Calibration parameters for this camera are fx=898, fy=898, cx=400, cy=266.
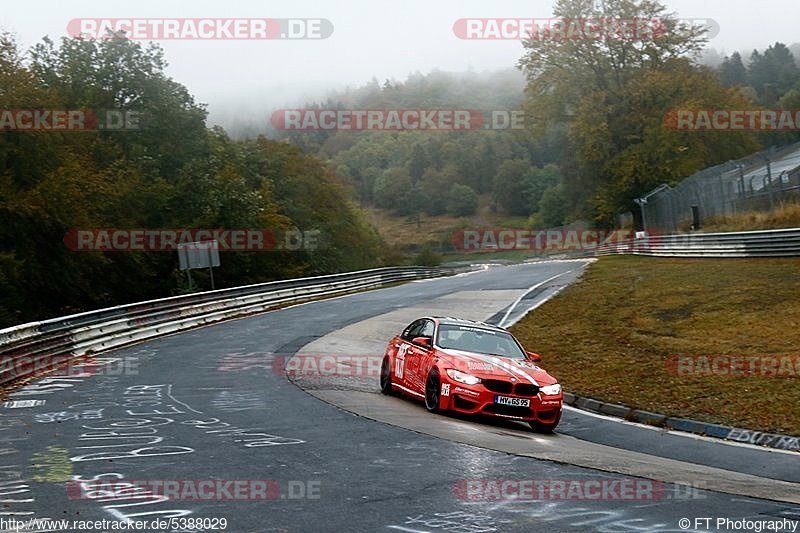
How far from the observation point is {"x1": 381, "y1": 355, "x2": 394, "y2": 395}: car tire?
15503 mm

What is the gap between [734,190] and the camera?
37500 millimetres

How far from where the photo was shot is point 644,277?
32938 mm

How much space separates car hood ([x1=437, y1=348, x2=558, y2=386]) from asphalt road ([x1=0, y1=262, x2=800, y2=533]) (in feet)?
2.70

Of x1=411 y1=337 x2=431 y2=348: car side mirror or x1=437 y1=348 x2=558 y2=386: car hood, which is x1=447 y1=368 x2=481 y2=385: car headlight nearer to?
x1=437 y1=348 x2=558 y2=386: car hood

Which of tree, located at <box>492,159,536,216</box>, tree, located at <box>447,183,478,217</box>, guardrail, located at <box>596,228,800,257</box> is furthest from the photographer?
tree, located at <box>447,183,478,217</box>

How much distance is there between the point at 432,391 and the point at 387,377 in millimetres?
2373
